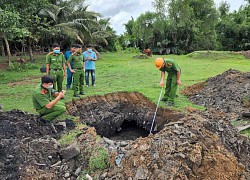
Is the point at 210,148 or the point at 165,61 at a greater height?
the point at 165,61

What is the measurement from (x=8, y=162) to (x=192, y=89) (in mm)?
7969

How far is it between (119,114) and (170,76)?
212 cm

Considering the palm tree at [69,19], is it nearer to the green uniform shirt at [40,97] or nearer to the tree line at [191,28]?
the tree line at [191,28]

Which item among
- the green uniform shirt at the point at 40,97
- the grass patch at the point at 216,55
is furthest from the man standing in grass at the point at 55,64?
the grass patch at the point at 216,55

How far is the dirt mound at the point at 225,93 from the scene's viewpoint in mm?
9352

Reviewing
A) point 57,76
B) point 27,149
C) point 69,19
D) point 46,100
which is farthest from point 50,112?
point 69,19

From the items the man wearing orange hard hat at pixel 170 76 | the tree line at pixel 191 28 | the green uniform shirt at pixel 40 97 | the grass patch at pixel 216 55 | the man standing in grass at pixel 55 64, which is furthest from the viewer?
the tree line at pixel 191 28

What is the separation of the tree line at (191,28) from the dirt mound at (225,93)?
23299 mm

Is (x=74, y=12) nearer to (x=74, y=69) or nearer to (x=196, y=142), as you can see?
(x=74, y=69)

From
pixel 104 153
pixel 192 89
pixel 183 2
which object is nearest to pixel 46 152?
pixel 104 153

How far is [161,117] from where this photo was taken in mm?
8938

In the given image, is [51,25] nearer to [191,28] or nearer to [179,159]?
[191,28]

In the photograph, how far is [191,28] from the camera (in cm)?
3462

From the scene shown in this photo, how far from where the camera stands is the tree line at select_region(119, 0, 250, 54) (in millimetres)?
34344
